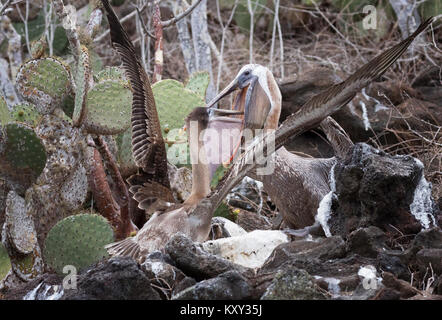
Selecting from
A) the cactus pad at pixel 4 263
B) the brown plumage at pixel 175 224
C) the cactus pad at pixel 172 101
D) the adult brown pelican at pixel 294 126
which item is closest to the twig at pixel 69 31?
the cactus pad at pixel 172 101

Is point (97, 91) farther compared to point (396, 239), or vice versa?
point (97, 91)

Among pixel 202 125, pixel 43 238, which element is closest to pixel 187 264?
pixel 202 125

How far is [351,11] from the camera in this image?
9711 mm

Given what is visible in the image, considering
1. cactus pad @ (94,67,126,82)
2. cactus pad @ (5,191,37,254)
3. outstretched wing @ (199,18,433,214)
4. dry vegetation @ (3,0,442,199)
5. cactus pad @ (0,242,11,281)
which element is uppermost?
outstretched wing @ (199,18,433,214)

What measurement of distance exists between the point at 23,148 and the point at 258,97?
1.75m

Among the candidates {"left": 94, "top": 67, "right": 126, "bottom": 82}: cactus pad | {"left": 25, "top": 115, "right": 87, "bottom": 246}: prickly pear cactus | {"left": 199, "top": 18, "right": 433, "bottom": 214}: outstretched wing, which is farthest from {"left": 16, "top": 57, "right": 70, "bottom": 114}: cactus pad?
{"left": 199, "top": 18, "right": 433, "bottom": 214}: outstretched wing

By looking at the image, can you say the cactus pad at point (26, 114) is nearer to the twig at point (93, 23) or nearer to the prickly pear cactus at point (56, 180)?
the prickly pear cactus at point (56, 180)

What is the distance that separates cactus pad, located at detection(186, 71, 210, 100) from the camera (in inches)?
268

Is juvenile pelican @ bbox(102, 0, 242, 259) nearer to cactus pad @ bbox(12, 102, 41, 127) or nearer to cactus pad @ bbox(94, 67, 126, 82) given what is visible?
cactus pad @ bbox(94, 67, 126, 82)

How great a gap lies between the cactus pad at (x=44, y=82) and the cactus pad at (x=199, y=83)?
4.56 feet

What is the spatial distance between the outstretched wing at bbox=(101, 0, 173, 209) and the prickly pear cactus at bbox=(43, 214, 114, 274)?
1.20 feet

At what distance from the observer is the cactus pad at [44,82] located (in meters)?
5.52

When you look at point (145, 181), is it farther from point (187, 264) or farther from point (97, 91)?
point (187, 264)
